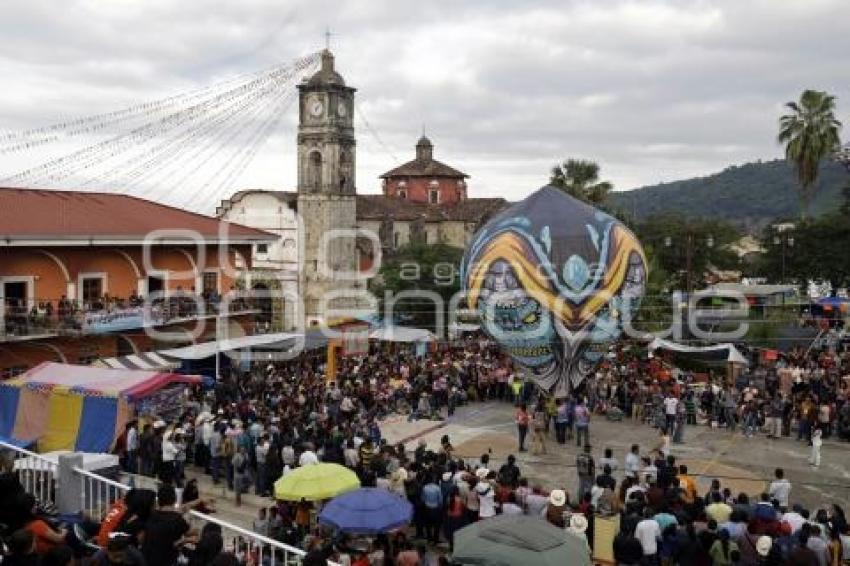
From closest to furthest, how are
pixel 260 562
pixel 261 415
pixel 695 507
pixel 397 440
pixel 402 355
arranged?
pixel 260 562
pixel 695 507
pixel 261 415
pixel 397 440
pixel 402 355

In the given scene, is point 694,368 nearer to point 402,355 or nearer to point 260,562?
point 402,355

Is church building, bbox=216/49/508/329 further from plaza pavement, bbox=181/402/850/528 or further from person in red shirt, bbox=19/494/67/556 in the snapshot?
person in red shirt, bbox=19/494/67/556

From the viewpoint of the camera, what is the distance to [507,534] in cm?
1001

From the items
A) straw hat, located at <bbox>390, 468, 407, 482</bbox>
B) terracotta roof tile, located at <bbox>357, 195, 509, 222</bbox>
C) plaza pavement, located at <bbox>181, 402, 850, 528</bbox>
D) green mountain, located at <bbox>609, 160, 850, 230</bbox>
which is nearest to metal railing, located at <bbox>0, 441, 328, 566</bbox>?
straw hat, located at <bbox>390, 468, 407, 482</bbox>

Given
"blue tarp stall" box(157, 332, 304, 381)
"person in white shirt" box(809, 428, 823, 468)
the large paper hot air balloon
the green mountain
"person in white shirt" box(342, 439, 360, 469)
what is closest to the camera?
"person in white shirt" box(342, 439, 360, 469)

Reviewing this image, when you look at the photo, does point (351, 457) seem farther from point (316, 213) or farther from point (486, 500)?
point (316, 213)

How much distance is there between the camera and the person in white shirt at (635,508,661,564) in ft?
40.5

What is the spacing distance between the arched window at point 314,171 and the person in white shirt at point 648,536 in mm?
53729

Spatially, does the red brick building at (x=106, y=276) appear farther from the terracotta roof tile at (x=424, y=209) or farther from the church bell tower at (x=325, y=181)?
the terracotta roof tile at (x=424, y=209)

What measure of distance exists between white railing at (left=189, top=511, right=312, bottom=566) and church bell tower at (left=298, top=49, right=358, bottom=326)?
51.7 m

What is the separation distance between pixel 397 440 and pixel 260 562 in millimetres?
13573

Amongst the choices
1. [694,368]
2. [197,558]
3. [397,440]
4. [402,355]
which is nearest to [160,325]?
[402,355]

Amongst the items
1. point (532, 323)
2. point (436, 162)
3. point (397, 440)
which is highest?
point (436, 162)

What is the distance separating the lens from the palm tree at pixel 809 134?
51.5 m
